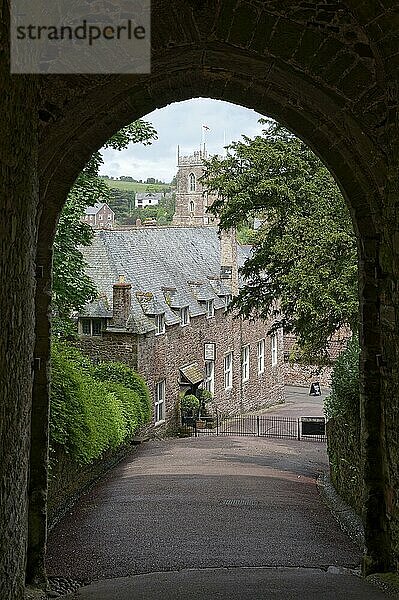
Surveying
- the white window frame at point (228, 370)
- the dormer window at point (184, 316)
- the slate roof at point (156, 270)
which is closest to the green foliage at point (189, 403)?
the dormer window at point (184, 316)

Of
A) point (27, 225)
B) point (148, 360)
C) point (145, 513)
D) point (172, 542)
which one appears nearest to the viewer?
point (27, 225)

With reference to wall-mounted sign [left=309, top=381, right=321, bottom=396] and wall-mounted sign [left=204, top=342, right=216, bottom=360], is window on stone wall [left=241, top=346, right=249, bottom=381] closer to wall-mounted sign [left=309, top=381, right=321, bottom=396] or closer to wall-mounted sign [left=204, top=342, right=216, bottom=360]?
wall-mounted sign [left=204, top=342, right=216, bottom=360]

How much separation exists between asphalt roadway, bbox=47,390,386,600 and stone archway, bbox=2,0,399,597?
2.36 ft

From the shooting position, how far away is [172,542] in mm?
6965

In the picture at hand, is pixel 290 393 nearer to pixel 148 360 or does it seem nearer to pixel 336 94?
pixel 148 360

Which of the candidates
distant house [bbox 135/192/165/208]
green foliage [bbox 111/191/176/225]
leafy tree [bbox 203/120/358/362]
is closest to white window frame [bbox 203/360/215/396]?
leafy tree [bbox 203/120/358/362]

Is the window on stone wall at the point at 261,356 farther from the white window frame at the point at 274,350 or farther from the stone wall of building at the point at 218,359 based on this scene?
the white window frame at the point at 274,350

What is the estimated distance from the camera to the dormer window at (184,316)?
20438mm

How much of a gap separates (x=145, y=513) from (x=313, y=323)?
156 inches

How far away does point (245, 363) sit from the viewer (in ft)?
83.3

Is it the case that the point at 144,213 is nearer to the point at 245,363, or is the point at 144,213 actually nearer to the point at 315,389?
the point at 315,389

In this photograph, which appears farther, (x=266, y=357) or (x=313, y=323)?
(x=266, y=357)

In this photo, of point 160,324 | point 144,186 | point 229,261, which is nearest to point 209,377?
point 229,261

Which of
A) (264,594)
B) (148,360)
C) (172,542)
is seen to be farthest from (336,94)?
(148,360)
